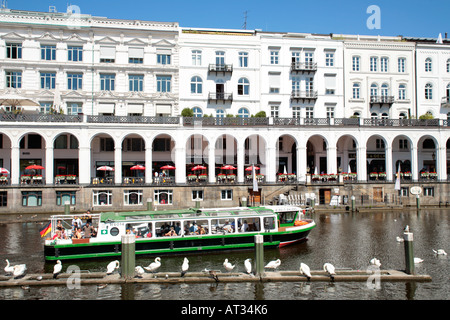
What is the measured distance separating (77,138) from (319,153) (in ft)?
104

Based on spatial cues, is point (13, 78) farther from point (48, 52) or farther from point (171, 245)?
point (171, 245)

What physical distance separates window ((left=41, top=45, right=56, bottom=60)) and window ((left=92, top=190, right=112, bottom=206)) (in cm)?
1897

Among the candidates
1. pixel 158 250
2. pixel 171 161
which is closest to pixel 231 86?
pixel 171 161

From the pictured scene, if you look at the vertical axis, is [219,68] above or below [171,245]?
above

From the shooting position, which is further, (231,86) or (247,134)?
(231,86)

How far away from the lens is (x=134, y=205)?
139ft

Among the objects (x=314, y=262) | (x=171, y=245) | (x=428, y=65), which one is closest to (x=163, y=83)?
(x=171, y=245)

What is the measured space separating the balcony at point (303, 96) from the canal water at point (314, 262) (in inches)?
826

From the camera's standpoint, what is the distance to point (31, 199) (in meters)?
41.1

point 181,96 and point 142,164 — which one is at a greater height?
point 181,96

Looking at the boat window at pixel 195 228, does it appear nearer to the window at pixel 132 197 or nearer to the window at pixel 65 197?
the window at pixel 132 197

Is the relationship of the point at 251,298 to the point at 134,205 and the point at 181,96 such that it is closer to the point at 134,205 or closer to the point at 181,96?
the point at 134,205

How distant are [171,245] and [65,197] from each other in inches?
907
